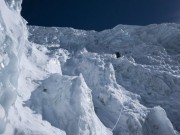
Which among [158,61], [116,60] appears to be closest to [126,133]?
[116,60]

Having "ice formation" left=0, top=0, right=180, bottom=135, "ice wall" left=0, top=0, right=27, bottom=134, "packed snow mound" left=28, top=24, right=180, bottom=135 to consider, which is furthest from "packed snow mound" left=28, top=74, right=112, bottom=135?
"packed snow mound" left=28, top=24, right=180, bottom=135

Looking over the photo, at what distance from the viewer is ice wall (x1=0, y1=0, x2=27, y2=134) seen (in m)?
8.72

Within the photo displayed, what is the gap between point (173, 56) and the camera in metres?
26.4

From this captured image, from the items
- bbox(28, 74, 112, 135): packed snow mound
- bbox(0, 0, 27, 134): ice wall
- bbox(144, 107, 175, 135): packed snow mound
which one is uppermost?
bbox(0, 0, 27, 134): ice wall

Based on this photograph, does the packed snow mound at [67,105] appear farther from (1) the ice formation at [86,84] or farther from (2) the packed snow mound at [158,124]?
(2) the packed snow mound at [158,124]

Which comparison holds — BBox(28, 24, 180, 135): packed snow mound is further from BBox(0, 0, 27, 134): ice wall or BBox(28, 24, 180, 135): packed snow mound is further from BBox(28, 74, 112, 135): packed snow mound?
BBox(0, 0, 27, 134): ice wall

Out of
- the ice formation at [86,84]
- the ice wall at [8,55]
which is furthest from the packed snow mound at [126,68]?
the ice wall at [8,55]

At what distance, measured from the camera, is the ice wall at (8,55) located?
28.6 ft

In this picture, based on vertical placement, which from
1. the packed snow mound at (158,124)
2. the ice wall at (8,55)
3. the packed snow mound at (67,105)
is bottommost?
the packed snow mound at (158,124)

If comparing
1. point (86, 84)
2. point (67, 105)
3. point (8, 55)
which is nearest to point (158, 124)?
point (86, 84)

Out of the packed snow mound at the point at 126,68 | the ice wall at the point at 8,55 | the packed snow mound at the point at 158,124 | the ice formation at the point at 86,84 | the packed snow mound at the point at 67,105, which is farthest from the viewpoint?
the packed snow mound at the point at 126,68

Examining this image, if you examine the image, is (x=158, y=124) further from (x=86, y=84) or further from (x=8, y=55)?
(x=8, y=55)

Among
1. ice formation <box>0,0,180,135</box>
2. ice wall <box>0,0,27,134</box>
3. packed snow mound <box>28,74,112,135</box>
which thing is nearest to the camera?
ice wall <box>0,0,27,134</box>

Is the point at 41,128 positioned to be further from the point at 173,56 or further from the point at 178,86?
the point at 173,56
